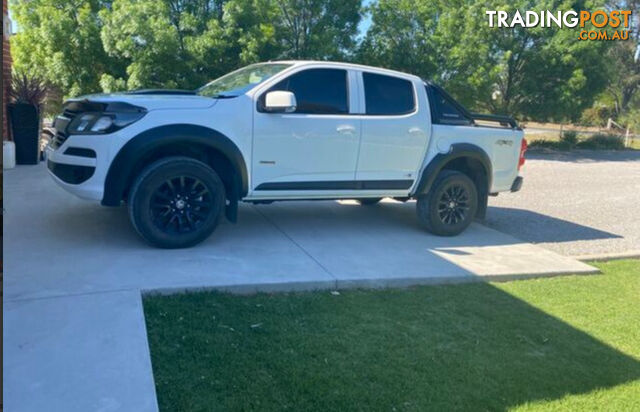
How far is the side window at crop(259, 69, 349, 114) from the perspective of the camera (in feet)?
19.9

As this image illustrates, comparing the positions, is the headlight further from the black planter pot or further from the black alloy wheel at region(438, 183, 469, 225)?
the black planter pot

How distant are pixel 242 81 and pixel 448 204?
298 centimetres

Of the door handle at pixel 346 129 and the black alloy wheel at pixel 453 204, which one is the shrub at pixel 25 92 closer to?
the door handle at pixel 346 129

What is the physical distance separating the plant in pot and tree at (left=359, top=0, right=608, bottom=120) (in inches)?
389

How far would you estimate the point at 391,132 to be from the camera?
6512mm

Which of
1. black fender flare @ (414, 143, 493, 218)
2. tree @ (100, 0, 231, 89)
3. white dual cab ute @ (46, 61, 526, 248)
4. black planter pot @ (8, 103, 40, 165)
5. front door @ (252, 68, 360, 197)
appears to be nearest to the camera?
white dual cab ute @ (46, 61, 526, 248)

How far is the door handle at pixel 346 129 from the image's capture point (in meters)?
6.20

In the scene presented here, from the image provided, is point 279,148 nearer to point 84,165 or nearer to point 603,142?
point 84,165

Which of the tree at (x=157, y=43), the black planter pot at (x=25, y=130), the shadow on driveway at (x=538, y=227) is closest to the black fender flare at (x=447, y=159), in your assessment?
the shadow on driveway at (x=538, y=227)

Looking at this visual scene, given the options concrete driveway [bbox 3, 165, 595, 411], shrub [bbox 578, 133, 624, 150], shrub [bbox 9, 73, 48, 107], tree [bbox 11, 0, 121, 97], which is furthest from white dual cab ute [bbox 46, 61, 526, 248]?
shrub [bbox 578, 133, 624, 150]

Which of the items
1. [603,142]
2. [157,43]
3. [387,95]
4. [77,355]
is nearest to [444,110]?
[387,95]

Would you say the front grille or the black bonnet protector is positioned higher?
the black bonnet protector

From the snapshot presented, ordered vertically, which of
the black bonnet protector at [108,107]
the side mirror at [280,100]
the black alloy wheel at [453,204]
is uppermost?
the side mirror at [280,100]

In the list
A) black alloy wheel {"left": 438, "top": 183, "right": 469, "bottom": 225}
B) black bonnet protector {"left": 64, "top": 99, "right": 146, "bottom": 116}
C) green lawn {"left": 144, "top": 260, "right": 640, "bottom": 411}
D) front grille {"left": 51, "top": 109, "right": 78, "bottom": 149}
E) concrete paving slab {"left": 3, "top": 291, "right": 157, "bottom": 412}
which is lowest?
green lawn {"left": 144, "top": 260, "right": 640, "bottom": 411}
